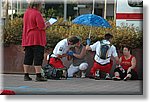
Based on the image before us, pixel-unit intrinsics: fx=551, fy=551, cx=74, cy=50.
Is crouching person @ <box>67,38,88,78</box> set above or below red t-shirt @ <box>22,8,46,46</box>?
below

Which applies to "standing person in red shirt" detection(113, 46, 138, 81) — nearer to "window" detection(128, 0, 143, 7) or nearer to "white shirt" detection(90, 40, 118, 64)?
"white shirt" detection(90, 40, 118, 64)

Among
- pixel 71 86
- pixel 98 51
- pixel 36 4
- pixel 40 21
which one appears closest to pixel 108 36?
pixel 98 51

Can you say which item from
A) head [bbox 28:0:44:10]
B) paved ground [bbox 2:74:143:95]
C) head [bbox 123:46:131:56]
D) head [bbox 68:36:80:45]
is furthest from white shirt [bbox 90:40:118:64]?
head [bbox 28:0:44:10]

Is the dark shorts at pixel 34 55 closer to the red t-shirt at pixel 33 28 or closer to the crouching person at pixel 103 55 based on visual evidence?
the red t-shirt at pixel 33 28

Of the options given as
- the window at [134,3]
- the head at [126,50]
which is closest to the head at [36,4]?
the window at [134,3]

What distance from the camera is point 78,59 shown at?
907cm

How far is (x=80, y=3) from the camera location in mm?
8898

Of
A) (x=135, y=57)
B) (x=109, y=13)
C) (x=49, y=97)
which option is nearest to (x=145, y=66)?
(x=135, y=57)

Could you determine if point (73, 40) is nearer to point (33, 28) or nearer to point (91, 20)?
point (91, 20)

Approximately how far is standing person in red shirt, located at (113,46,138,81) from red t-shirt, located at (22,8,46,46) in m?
1.30

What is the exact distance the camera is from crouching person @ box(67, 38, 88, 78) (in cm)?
900

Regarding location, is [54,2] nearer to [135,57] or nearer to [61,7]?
[61,7]

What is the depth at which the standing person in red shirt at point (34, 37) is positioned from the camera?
28.7 ft

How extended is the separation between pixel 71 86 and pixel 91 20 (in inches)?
44.4
